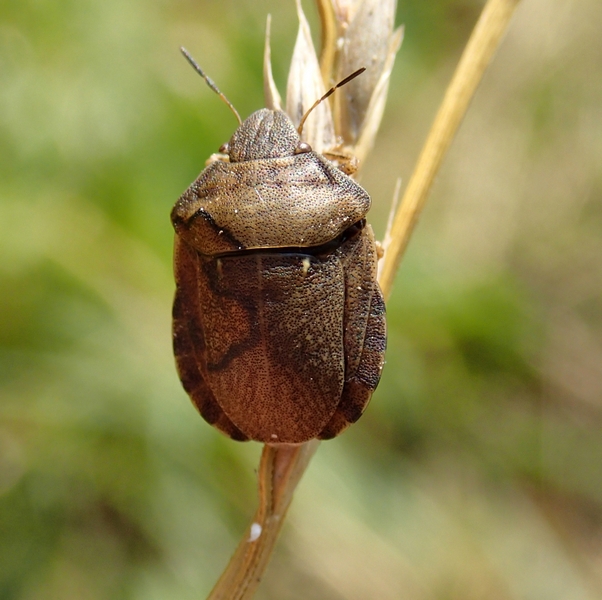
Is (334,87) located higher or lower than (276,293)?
higher

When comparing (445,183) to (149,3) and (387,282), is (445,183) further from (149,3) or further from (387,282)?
(387,282)

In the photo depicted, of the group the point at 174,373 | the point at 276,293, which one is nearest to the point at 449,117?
the point at 276,293

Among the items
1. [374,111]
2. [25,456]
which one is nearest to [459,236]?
[374,111]

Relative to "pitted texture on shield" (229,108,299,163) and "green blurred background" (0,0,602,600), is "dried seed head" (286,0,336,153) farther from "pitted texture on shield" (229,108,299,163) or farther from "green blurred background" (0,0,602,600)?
"green blurred background" (0,0,602,600)

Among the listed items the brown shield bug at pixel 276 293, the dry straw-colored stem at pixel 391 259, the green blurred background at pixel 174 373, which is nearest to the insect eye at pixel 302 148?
the brown shield bug at pixel 276 293

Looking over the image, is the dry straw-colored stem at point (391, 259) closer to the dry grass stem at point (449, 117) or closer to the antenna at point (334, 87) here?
the dry grass stem at point (449, 117)

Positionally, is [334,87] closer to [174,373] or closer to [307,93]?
[307,93]
